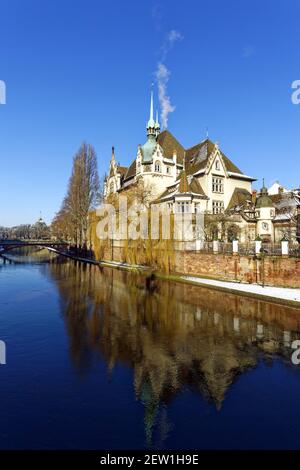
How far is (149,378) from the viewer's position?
10.8 meters

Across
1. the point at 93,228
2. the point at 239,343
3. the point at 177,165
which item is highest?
the point at 177,165

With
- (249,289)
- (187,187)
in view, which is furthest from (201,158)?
(249,289)

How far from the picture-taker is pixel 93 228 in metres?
50.0

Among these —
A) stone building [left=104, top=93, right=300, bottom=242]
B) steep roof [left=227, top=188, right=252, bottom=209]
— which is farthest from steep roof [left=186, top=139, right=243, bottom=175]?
steep roof [left=227, top=188, right=252, bottom=209]

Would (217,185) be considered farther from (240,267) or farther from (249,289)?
(249,289)

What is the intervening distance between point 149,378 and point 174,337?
4.70 m

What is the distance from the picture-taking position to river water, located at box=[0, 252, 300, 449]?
764cm

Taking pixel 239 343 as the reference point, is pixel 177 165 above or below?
above

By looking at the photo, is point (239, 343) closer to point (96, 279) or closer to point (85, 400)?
point (85, 400)

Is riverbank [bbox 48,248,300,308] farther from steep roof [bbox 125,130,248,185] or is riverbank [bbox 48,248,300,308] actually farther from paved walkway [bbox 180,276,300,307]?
steep roof [bbox 125,130,248,185]

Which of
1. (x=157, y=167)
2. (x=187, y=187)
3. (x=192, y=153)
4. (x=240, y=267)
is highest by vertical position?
(x=192, y=153)

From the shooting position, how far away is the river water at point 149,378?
7641 millimetres

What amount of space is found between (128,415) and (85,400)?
5.08 feet

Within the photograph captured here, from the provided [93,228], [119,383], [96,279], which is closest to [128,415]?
[119,383]
